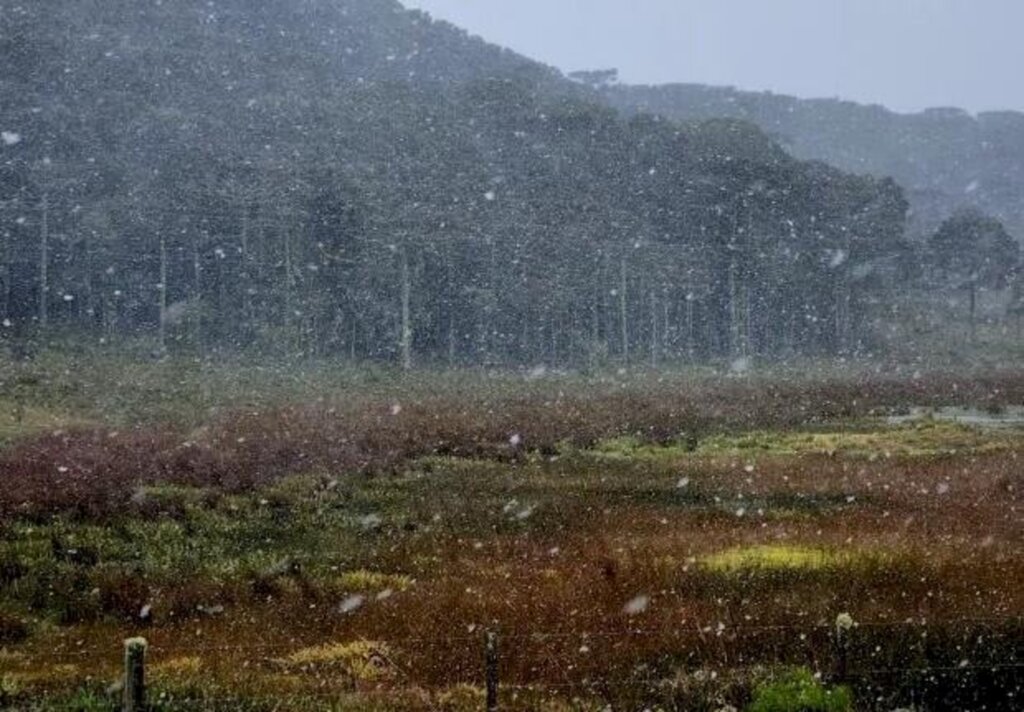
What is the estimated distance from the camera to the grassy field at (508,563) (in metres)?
9.30

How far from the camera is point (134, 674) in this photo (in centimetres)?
724

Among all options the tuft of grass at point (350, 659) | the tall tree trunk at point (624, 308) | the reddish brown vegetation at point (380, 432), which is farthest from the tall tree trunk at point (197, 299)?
the tuft of grass at point (350, 659)

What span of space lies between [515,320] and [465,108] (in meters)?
21.7

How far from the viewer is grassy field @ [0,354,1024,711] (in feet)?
30.5

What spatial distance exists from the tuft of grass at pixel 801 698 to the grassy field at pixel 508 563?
2 centimetres

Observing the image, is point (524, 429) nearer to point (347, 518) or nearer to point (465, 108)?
point (347, 518)

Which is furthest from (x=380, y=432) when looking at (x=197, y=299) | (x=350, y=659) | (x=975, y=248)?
(x=975, y=248)

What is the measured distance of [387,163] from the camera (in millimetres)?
65500

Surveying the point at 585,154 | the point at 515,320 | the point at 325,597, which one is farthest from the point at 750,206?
the point at 325,597

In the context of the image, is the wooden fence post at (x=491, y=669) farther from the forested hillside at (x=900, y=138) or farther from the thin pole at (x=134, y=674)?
the forested hillside at (x=900, y=138)

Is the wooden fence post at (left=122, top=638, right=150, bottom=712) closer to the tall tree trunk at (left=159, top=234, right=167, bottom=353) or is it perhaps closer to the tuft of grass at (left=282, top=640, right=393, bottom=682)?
the tuft of grass at (left=282, top=640, right=393, bottom=682)

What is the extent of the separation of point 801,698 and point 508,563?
18.9 ft

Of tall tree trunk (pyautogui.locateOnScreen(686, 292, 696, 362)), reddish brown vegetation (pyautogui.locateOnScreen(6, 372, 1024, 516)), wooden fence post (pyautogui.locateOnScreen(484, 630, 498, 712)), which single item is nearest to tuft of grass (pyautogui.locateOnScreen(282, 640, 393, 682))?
wooden fence post (pyautogui.locateOnScreen(484, 630, 498, 712))

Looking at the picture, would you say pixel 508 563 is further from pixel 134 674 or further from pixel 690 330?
pixel 690 330
